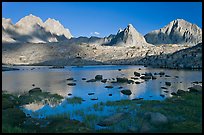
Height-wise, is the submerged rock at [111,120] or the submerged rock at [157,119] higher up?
the submerged rock at [157,119]

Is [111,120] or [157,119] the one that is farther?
[111,120]

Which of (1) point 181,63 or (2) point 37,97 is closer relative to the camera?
(2) point 37,97

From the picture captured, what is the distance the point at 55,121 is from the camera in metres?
33.2

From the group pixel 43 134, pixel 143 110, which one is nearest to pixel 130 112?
pixel 143 110

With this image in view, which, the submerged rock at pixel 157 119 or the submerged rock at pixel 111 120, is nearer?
the submerged rock at pixel 157 119

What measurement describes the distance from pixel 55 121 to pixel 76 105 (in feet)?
44.4

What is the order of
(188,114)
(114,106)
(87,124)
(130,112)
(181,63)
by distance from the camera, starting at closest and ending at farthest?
(87,124)
(188,114)
(130,112)
(114,106)
(181,63)

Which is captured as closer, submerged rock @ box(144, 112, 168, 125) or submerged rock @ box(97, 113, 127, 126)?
submerged rock @ box(144, 112, 168, 125)

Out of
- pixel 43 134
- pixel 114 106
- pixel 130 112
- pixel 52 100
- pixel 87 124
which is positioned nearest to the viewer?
pixel 43 134

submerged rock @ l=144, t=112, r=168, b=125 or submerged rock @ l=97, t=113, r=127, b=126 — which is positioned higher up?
submerged rock @ l=144, t=112, r=168, b=125

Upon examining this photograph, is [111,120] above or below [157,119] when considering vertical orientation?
below

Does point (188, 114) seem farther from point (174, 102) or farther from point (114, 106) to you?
point (114, 106)

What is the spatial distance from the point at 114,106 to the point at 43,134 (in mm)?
18455

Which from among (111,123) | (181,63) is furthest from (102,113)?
(181,63)
